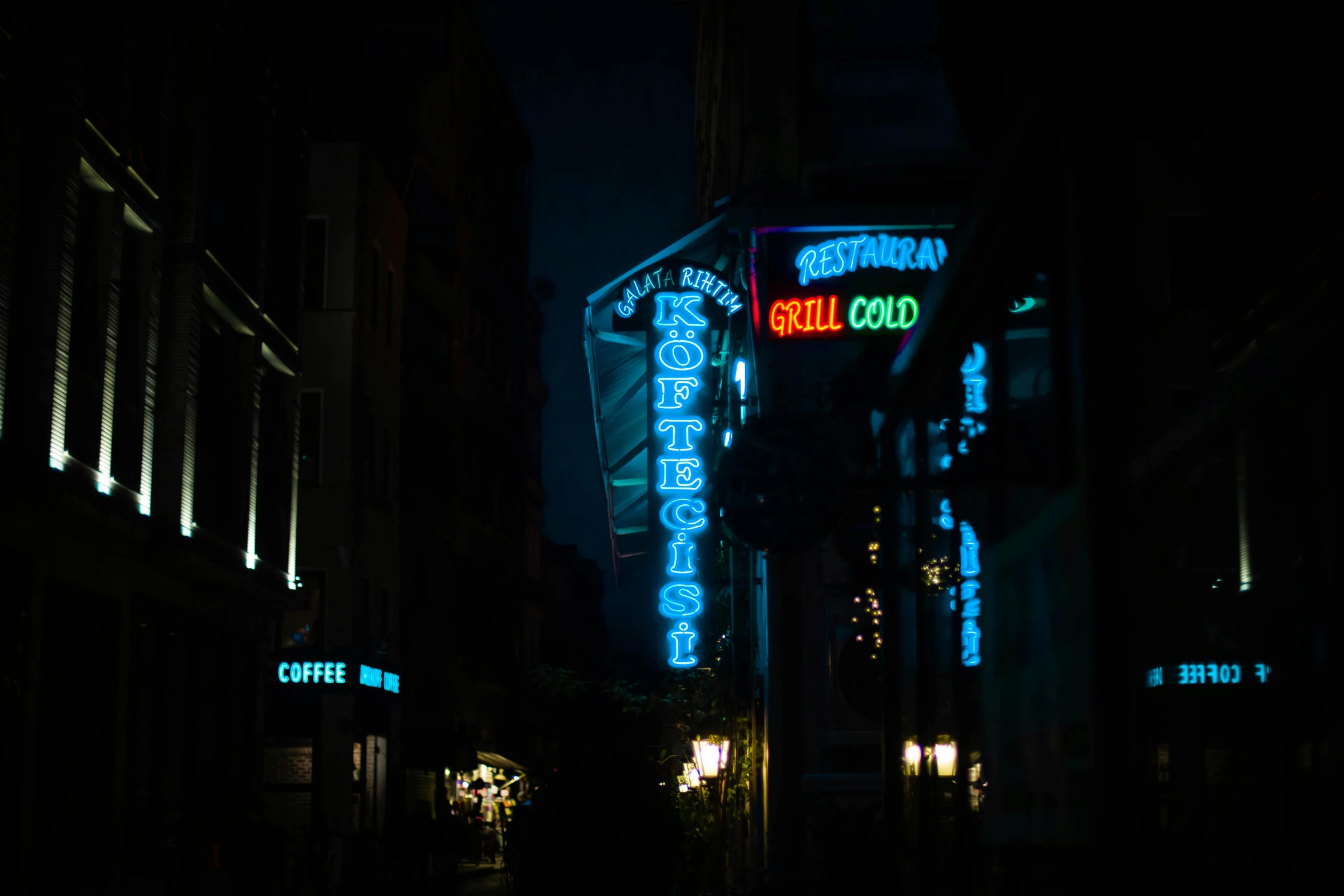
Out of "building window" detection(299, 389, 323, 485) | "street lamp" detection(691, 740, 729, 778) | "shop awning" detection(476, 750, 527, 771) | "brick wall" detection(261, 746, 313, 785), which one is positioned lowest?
"shop awning" detection(476, 750, 527, 771)

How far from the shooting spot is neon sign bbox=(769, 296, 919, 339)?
52.6 feet

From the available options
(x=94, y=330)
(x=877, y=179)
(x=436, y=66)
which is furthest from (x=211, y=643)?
(x=436, y=66)

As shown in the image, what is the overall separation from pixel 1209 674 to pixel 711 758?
17.8m

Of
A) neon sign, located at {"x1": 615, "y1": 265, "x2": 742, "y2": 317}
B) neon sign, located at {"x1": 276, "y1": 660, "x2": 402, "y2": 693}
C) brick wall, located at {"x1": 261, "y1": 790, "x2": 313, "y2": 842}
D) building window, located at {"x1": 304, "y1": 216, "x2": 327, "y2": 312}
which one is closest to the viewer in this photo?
neon sign, located at {"x1": 615, "y1": 265, "x2": 742, "y2": 317}

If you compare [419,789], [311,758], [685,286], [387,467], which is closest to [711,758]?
[685,286]

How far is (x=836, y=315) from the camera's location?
54.3 feet

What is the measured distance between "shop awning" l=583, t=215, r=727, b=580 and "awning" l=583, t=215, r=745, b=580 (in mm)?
11

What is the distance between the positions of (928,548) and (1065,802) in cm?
342

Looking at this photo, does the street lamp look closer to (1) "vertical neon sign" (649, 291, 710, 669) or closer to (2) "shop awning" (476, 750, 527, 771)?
(1) "vertical neon sign" (649, 291, 710, 669)

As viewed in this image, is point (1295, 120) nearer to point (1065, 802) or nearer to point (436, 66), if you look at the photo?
point (1065, 802)

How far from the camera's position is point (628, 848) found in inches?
543

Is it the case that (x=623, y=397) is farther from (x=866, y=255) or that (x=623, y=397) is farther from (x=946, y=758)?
(x=946, y=758)

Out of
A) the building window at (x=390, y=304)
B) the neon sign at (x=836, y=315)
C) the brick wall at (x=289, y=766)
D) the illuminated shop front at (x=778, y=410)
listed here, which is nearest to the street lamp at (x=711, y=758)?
the illuminated shop front at (x=778, y=410)

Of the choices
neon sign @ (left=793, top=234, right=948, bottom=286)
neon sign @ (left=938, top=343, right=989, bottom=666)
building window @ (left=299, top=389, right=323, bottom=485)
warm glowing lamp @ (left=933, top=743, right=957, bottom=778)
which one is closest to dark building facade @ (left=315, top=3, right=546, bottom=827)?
building window @ (left=299, top=389, right=323, bottom=485)
